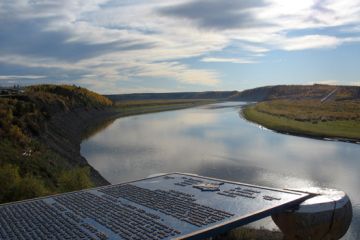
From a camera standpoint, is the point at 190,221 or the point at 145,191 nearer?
the point at 190,221

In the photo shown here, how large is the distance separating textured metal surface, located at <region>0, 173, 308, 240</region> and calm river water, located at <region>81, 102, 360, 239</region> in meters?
4.56

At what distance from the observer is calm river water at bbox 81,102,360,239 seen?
70.3 ft

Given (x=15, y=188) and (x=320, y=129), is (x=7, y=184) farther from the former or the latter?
(x=320, y=129)

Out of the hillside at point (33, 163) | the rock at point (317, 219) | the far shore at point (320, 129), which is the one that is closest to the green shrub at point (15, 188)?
the hillside at point (33, 163)

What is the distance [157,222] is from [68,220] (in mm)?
1765

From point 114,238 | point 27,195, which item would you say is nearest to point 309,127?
point 27,195

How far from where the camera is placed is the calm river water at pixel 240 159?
70.3ft

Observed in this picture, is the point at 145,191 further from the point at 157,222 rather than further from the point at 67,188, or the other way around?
the point at 67,188

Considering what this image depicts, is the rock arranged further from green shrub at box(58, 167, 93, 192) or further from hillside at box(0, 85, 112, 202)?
hillside at box(0, 85, 112, 202)

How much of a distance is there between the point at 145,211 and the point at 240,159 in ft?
63.1

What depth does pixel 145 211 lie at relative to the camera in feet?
28.8

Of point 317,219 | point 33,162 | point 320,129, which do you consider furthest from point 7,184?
point 320,129

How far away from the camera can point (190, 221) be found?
26.3ft

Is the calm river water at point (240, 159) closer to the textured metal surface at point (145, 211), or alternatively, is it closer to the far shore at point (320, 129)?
the far shore at point (320, 129)
